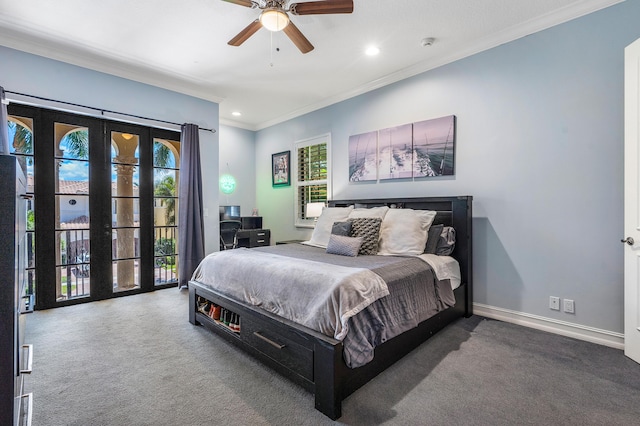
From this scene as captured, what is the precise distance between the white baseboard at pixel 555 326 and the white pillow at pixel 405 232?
1.03 m

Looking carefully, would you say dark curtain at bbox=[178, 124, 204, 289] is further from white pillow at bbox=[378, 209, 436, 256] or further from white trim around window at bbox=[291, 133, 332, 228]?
white pillow at bbox=[378, 209, 436, 256]

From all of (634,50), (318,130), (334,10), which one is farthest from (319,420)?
(318,130)

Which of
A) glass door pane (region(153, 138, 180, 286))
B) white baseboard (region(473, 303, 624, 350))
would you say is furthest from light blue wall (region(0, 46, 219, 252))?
white baseboard (region(473, 303, 624, 350))

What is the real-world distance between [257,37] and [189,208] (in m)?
2.39

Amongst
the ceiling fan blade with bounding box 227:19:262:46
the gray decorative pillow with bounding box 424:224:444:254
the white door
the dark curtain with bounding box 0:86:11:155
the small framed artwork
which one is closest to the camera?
the white door

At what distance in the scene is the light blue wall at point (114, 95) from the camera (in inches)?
122

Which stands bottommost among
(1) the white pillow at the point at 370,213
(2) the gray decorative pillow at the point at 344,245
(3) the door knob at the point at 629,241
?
(2) the gray decorative pillow at the point at 344,245

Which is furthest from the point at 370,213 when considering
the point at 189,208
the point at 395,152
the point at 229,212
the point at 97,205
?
the point at 97,205

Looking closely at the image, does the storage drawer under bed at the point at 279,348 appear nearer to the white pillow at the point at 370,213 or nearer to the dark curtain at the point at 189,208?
the white pillow at the point at 370,213

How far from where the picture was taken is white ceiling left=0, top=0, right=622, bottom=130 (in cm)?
257

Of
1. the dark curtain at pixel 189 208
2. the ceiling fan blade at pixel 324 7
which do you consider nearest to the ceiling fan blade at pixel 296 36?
the ceiling fan blade at pixel 324 7

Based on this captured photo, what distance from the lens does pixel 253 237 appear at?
5254 millimetres

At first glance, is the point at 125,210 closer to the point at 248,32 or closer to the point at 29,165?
the point at 29,165

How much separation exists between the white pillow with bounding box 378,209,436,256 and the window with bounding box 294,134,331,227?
69.3 inches
